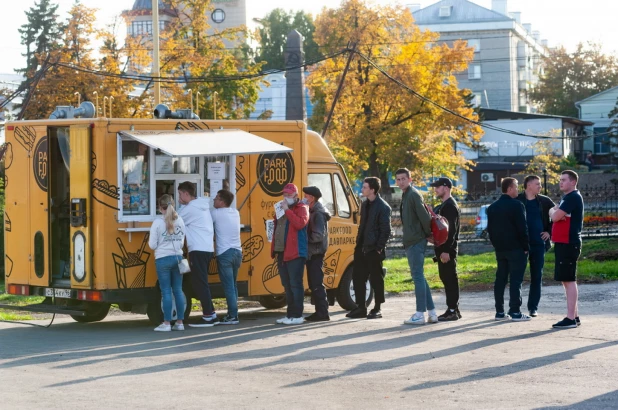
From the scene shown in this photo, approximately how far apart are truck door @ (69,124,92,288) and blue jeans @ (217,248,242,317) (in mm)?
1630

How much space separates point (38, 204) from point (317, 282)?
3.74 metres

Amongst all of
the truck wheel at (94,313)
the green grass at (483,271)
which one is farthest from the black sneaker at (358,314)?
the green grass at (483,271)

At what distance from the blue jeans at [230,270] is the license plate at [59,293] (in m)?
1.90

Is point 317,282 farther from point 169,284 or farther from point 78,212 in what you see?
point 78,212

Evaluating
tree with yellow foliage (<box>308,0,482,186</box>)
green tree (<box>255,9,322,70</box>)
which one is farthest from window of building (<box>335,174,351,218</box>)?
green tree (<box>255,9,322,70</box>)

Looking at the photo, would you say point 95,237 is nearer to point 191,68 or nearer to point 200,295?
point 200,295

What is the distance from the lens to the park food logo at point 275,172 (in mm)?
13500

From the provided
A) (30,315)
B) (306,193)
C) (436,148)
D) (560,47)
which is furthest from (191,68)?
(560,47)

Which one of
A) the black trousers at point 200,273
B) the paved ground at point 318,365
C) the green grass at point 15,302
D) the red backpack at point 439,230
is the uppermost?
the red backpack at point 439,230

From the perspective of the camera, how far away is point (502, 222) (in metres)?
12.6

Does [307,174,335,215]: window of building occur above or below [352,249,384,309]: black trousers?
above

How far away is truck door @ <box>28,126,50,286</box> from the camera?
1286 cm

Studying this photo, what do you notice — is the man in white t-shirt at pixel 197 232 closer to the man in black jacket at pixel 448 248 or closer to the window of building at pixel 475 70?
the man in black jacket at pixel 448 248

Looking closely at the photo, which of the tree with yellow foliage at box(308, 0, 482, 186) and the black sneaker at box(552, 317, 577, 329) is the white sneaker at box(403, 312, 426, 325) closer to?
the black sneaker at box(552, 317, 577, 329)
